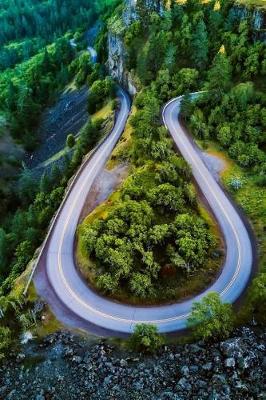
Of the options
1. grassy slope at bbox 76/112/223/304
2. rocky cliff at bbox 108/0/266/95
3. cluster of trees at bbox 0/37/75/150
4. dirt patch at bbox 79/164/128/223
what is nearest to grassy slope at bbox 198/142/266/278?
grassy slope at bbox 76/112/223/304

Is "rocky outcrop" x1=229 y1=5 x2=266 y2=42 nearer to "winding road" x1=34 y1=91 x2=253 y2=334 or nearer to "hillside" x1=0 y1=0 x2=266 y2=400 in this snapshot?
"hillside" x1=0 y1=0 x2=266 y2=400

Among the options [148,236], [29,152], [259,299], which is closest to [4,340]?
[148,236]

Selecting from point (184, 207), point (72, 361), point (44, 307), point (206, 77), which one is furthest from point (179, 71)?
point (72, 361)

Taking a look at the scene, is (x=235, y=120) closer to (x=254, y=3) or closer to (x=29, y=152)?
(x=254, y=3)

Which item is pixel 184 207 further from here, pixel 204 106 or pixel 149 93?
pixel 149 93

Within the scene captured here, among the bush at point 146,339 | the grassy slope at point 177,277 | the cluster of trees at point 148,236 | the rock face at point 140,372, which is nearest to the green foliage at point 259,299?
the rock face at point 140,372

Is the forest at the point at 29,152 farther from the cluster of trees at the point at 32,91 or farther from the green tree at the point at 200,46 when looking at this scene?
the green tree at the point at 200,46
